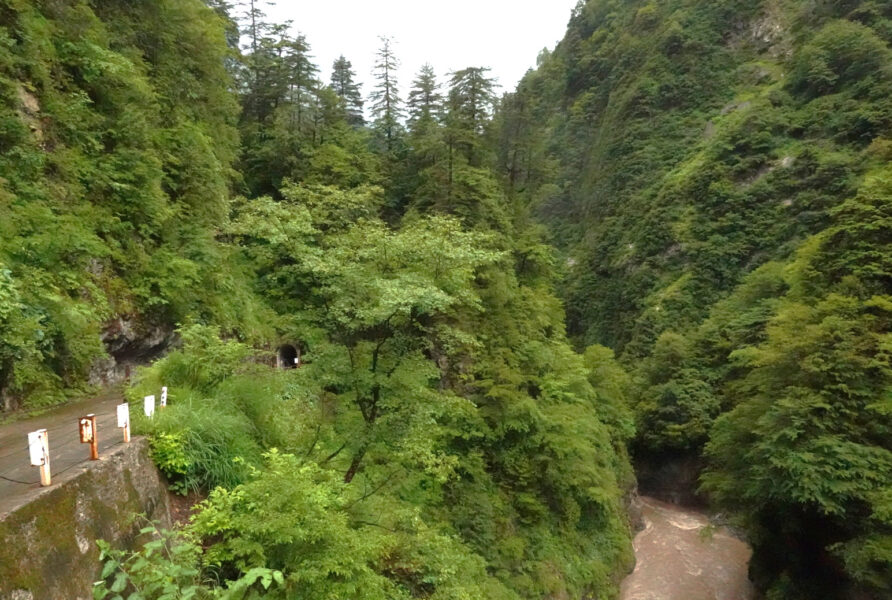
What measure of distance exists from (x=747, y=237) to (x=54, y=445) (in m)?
43.7

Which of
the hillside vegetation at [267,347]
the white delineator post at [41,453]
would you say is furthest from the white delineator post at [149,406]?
the white delineator post at [41,453]

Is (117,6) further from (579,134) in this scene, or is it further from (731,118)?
(579,134)

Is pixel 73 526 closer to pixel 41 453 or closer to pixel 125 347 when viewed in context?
pixel 41 453

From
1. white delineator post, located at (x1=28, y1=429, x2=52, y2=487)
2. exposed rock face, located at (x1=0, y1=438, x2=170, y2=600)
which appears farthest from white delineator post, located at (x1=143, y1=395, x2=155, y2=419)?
white delineator post, located at (x1=28, y1=429, x2=52, y2=487)

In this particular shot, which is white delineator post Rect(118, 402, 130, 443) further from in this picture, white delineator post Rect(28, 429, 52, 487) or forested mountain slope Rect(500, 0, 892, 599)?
forested mountain slope Rect(500, 0, 892, 599)

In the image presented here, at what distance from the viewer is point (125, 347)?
976 centimetres

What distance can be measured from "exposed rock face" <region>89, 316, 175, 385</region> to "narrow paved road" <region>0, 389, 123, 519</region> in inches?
44.1

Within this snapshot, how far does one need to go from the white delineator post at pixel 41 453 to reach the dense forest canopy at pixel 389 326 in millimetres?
1091

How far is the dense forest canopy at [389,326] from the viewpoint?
708cm

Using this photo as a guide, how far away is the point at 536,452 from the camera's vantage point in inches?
634

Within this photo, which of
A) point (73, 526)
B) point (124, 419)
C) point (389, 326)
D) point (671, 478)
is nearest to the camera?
point (73, 526)

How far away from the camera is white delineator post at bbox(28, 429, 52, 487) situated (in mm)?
4160

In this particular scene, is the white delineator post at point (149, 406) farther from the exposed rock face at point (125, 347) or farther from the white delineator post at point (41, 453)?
the exposed rock face at point (125, 347)

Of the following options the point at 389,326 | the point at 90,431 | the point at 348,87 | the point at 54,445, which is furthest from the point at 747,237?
the point at 54,445
